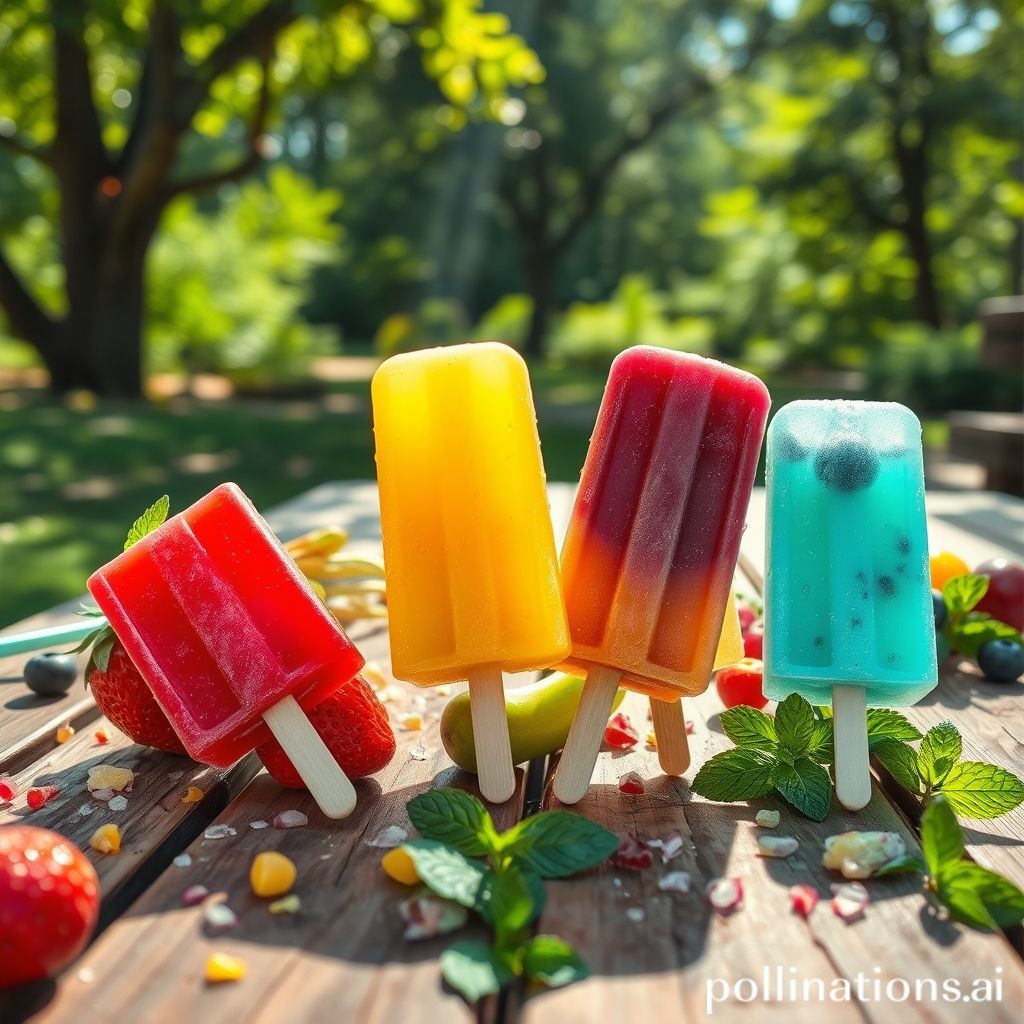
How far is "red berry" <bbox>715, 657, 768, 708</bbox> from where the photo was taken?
1973mm

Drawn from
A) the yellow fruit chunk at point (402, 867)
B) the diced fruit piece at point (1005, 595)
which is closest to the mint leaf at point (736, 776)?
the yellow fruit chunk at point (402, 867)

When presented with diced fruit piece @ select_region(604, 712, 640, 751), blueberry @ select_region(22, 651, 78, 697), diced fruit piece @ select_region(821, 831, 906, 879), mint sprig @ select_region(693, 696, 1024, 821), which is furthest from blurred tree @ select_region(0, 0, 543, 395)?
diced fruit piece @ select_region(821, 831, 906, 879)

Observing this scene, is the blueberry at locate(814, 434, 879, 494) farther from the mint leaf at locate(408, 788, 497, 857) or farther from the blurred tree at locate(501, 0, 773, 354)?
the blurred tree at locate(501, 0, 773, 354)

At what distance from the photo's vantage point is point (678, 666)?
152 cm

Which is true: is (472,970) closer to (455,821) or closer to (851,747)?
(455,821)

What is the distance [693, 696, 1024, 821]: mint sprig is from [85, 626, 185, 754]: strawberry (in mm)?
848

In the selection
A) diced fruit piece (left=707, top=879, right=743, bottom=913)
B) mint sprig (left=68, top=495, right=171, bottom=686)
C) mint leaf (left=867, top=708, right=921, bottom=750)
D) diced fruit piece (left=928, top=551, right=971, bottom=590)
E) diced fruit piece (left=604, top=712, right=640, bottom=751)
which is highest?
mint sprig (left=68, top=495, right=171, bottom=686)

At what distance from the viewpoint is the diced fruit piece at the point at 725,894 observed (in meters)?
1.23

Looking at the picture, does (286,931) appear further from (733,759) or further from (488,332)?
(488,332)

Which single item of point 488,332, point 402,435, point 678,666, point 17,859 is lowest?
point 488,332

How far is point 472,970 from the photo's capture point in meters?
1.06

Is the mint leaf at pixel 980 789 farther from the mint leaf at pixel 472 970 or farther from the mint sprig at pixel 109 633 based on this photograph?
the mint sprig at pixel 109 633

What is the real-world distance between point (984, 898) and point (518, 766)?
2.43ft

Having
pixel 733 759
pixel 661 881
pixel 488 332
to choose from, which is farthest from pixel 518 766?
pixel 488 332
